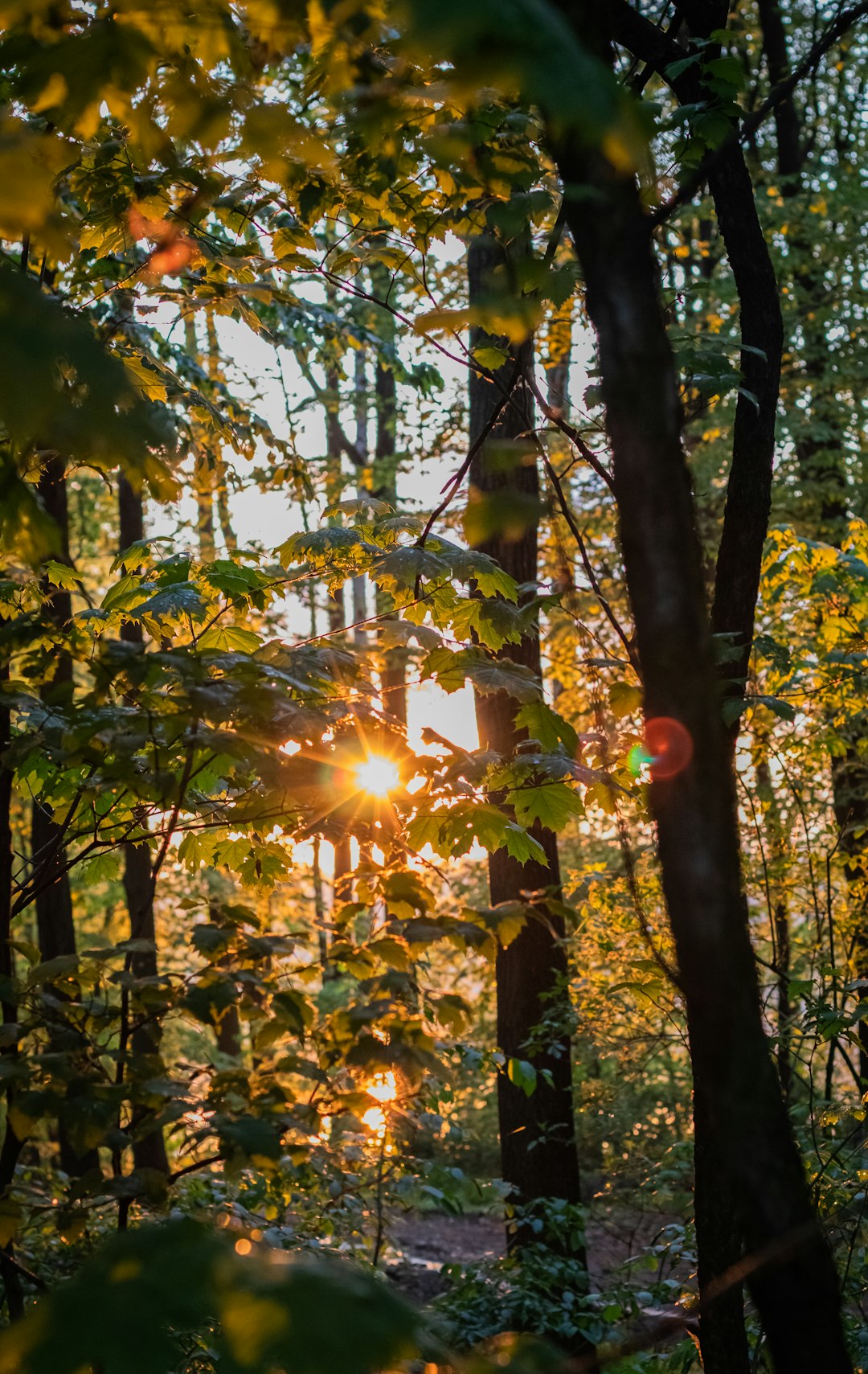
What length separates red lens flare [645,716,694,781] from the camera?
1.33 metres

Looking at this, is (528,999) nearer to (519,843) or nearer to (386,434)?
(519,843)

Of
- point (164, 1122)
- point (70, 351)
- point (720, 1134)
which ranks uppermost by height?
point (70, 351)

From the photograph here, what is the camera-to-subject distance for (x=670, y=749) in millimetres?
1342

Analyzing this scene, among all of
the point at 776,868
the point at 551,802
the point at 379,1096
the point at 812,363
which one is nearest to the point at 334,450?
the point at 812,363

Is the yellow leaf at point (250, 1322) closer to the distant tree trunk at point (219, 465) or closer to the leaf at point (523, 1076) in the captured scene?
the leaf at point (523, 1076)

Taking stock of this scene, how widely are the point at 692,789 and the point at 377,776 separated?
3.62 feet

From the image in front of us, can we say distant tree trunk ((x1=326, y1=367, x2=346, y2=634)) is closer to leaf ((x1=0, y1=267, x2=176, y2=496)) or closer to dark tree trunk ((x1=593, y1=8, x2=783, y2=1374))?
dark tree trunk ((x1=593, y1=8, x2=783, y2=1374))

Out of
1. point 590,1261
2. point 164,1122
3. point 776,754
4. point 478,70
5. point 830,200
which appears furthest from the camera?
point 830,200

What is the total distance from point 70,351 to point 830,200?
12.8 m

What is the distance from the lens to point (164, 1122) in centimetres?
187

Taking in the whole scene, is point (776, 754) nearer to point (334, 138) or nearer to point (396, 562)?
point (396, 562)

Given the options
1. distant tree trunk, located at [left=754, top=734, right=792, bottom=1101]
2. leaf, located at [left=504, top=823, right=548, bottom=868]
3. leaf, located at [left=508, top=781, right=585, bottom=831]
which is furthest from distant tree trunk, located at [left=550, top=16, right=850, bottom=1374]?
distant tree trunk, located at [left=754, top=734, right=792, bottom=1101]

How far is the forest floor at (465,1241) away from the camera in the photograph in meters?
9.12

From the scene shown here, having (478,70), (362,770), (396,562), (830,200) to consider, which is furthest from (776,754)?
(830,200)
